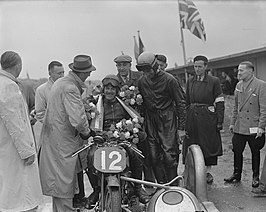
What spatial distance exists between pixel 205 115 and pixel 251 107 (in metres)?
0.70

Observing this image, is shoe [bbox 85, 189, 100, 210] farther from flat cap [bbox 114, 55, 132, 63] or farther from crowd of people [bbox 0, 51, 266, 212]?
flat cap [bbox 114, 55, 132, 63]

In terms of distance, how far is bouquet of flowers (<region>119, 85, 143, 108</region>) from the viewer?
17.9 feet

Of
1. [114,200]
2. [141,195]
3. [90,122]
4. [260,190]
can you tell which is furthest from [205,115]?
[114,200]

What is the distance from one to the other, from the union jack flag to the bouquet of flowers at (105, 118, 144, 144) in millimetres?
10639

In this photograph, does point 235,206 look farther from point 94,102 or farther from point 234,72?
point 234,72

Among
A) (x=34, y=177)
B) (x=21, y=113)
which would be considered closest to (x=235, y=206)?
(x=34, y=177)

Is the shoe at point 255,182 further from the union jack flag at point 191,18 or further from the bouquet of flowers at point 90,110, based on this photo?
the union jack flag at point 191,18

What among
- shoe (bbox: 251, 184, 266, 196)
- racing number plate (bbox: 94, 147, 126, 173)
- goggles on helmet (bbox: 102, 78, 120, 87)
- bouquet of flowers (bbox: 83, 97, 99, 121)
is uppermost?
goggles on helmet (bbox: 102, 78, 120, 87)

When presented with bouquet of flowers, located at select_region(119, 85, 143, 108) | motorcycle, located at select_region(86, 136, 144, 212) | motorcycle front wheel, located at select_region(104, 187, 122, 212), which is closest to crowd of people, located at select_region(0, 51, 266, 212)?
bouquet of flowers, located at select_region(119, 85, 143, 108)

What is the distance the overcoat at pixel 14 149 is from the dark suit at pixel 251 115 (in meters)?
3.43

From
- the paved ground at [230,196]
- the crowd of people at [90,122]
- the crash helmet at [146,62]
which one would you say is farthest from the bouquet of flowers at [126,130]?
the paved ground at [230,196]

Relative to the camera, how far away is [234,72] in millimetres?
24047

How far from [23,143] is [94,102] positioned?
135cm

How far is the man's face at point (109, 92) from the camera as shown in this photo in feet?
17.4
